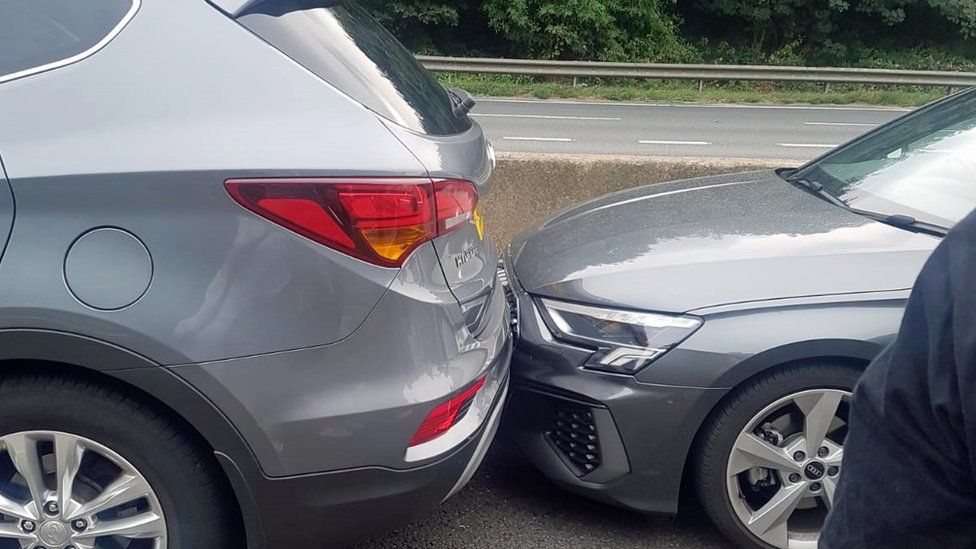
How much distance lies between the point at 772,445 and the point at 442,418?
1.12 metres

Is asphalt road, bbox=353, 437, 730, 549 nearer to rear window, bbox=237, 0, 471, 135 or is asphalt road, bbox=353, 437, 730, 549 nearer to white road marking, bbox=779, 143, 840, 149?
rear window, bbox=237, 0, 471, 135

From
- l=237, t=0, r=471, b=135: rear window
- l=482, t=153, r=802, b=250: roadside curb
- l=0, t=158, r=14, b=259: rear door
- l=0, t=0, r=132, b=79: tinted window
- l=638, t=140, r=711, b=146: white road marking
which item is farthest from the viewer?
l=638, t=140, r=711, b=146: white road marking

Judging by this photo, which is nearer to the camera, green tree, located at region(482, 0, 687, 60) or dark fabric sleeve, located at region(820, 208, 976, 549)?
dark fabric sleeve, located at region(820, 208, 976, 549)

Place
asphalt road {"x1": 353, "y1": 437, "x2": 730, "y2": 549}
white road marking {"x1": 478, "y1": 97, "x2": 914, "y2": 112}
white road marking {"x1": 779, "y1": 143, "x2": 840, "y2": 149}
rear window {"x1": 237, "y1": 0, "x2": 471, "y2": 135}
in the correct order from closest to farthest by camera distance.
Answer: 1. rear window {"x1": 237, "y1": 0, "x2": 471, "y2": 135}
2. asphalt road {"x1": 353, "y1": 437, "x2": 730, "y2": 549}
3. white road marking {"x1": 779, "y1": 143, "x2": 840, "y2": 149}
4. white road marking {"x1": 478, "y1": 97, "x2": 914, "y2": 112}

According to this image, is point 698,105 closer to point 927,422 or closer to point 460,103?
point 460,103

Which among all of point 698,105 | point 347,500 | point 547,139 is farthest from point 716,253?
point 698,105

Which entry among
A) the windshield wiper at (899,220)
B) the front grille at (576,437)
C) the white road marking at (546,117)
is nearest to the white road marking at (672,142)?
the white road marking at (546,117)

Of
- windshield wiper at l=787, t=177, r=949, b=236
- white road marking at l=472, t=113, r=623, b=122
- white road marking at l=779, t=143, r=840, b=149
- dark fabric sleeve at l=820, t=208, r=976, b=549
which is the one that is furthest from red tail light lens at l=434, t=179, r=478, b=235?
white road marking at l=472, t=113, r=623, b=122

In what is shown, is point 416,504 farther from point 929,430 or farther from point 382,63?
point 929,430

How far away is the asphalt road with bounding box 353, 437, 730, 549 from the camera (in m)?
2.70

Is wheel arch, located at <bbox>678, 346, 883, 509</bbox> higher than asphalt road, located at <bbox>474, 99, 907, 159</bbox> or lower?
higher

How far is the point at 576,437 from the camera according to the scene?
266cm

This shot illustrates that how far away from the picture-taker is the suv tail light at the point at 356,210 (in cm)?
188

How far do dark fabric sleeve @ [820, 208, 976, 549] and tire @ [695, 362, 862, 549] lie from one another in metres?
1.63
